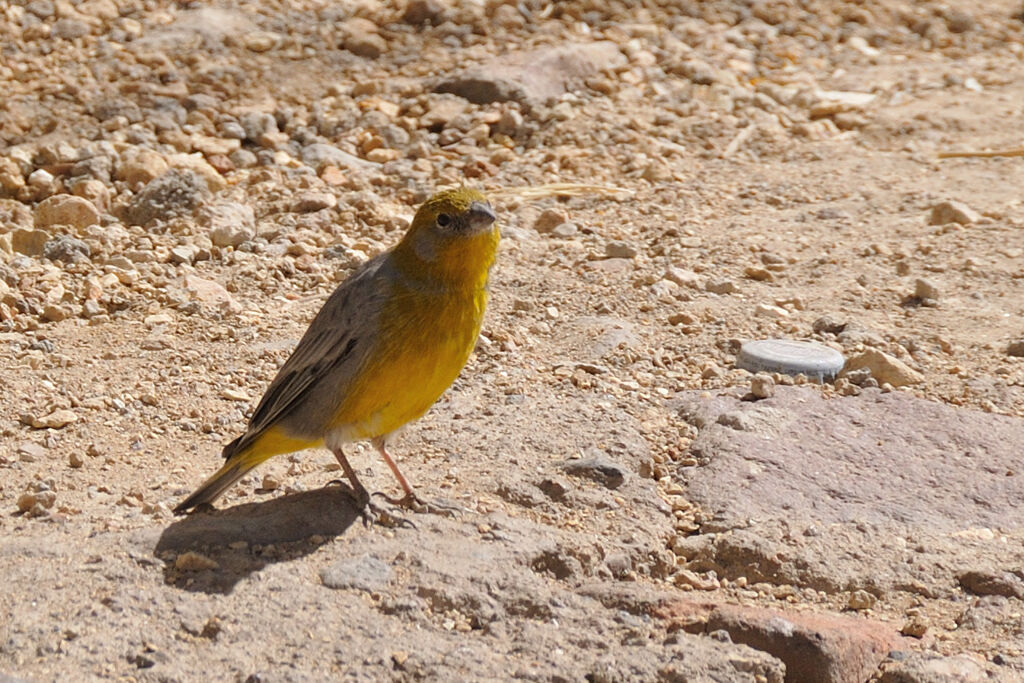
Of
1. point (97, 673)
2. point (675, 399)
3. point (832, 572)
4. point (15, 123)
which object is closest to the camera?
point (97, 673)

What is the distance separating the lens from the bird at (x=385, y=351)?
4.39 meters

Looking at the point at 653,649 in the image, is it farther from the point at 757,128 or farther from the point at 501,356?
the point at 757,128

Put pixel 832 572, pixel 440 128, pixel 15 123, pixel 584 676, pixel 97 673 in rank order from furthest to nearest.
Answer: pixel 440 128
pixel 15 123
pixel 832 572
pixel 584 676
pixel 97 673

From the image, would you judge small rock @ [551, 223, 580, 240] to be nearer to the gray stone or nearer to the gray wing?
the gray wing

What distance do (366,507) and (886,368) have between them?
234cm

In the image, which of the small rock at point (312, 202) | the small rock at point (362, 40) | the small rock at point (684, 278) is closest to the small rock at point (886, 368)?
the small rock at point (684, 278)

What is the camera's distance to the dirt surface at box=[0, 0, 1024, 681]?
12.8ft

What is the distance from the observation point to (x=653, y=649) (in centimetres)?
382

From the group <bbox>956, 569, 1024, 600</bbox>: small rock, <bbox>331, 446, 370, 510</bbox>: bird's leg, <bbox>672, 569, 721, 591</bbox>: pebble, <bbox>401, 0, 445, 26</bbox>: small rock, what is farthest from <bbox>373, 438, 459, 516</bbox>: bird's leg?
<bbox>401, 0, 445, 26</bbox>: small rock

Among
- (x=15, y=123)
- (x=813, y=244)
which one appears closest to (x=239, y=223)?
(x=15, y=123)

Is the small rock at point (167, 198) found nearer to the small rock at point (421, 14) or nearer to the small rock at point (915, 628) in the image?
the small rock at point (421, 14)

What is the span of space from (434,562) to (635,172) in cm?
416

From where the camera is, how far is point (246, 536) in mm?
4145

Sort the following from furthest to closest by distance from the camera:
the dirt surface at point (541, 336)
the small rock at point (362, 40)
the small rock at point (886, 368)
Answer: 1. the small rock at point (362, 40)
2. the small rock at point (886, 368)
3. the dirt surface at point (541, 336)
